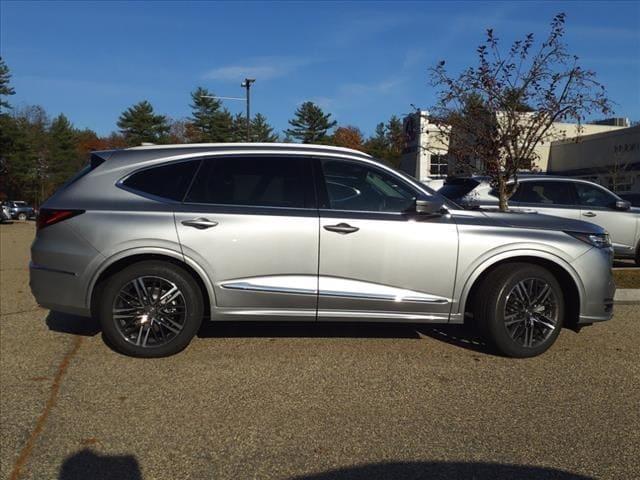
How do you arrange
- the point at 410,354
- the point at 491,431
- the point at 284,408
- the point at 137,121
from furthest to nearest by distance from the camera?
the point at 137,121 → the point at 410,354 → the point at 284,408 → the point at 491,431

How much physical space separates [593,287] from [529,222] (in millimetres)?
751

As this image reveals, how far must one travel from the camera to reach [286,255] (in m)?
4.94

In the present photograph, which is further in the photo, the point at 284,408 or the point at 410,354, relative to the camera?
the point at 410,354

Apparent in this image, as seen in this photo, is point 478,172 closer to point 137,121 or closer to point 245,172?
point 245,172

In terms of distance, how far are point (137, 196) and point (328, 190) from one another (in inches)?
62.9

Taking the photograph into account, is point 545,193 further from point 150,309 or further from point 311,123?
point 311,123

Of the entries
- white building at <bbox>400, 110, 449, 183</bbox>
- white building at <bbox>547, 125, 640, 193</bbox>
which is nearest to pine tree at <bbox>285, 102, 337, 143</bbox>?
white building at <bbox>547, 125, 640, 193</bbox>

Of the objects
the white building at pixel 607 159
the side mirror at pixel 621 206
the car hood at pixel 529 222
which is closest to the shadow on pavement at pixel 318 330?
the car hood at pixel 529 222

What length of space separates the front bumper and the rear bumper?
4.11 meters

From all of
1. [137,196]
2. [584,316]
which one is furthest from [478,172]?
[137,196]

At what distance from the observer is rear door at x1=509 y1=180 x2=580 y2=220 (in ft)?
33.0

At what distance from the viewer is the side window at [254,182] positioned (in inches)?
201

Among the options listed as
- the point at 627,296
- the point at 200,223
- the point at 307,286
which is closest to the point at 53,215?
the point at 200,223

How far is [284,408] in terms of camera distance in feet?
13.4
